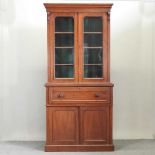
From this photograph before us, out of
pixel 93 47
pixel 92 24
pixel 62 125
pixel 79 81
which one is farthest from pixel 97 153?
pixel 92 24

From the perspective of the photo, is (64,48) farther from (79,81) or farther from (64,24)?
(79,81)

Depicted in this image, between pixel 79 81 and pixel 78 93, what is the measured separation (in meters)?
0.15

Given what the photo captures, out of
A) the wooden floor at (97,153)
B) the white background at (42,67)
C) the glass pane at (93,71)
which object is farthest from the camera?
the white background at (42,67)

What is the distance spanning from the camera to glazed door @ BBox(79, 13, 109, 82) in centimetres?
419

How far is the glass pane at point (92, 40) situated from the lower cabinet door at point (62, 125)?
0.81 m

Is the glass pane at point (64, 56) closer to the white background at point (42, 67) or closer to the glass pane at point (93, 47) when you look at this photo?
the glass pane at point (93, 47)

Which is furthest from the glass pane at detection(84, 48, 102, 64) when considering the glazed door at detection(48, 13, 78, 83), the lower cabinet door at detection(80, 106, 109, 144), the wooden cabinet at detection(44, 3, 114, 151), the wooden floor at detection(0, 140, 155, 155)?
the wooden floor at detection(0, 140, 155, 155)

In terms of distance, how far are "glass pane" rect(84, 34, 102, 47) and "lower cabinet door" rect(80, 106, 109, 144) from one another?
779mm

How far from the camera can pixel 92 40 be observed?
424cm

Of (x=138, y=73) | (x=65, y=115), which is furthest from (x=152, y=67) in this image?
(x=65, y=115)

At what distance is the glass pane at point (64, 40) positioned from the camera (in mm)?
4207

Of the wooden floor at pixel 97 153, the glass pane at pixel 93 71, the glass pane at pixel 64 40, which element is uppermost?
the glass pane at pixel 64 40

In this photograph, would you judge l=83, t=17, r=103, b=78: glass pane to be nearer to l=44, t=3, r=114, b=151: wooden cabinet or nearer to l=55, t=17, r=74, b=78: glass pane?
l=44, t=3, r=114, b=151: wooden cabinet

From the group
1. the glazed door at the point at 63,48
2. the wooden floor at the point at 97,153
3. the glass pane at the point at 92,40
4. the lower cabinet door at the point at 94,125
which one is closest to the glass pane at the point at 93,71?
the glazed door at the point at 63,48
